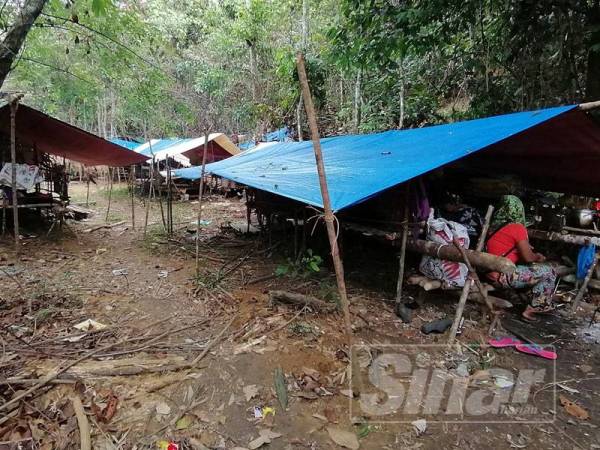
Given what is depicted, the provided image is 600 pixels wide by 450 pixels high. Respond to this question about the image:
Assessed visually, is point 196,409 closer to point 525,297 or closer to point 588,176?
point 525,297

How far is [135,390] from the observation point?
260cm

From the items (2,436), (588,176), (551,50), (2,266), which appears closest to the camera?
(2,436)

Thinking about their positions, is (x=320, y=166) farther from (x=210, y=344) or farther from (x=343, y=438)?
(x=210, y=344)

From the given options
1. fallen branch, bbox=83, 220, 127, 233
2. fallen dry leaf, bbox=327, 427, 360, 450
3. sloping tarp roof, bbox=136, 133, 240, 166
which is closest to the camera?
fallen dry leaf, bbox=327, 427, 360, 450

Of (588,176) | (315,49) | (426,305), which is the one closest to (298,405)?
(426,305)

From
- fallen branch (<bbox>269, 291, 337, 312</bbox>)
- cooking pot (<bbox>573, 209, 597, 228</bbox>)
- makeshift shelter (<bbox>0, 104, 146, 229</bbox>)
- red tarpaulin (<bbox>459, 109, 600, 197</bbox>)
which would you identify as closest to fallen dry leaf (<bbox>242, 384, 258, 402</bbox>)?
fallen branch (<bbox>269, 291, 337, 312</bbox>)

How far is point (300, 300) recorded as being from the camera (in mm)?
3889

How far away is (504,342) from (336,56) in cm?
487

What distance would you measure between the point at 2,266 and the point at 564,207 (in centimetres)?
845

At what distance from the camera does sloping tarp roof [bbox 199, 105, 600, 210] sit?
3.19 metres

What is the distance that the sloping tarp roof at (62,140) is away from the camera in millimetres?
5660

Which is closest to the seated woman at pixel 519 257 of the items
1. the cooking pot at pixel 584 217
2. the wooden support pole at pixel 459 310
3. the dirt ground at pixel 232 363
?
the dirt ground at pixel 232 363

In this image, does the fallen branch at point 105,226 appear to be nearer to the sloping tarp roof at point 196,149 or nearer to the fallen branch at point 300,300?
the sloping tarp roof at point 196,149

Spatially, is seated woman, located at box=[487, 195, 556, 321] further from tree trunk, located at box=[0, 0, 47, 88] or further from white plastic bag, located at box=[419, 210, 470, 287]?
tree trunk, located at box=[0, 0, 47, 88]
